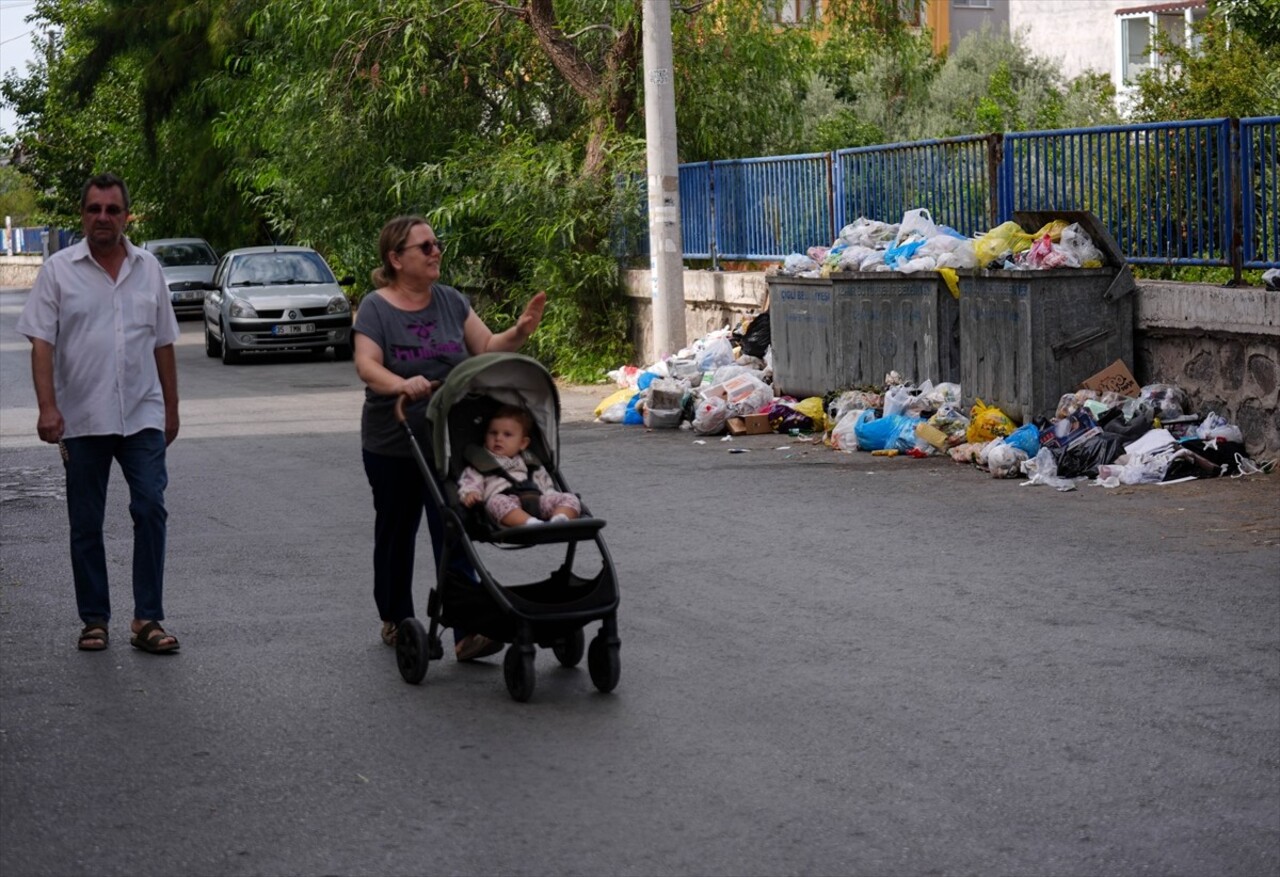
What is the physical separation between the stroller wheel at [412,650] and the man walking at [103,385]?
43.1 inches

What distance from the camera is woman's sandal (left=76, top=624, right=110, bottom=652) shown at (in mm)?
7254

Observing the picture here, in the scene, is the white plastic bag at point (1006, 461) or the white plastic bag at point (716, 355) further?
the white plastic bag at point (716, 355)

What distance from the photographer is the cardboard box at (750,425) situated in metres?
14.7

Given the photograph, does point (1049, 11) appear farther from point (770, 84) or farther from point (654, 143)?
point (654, 143)

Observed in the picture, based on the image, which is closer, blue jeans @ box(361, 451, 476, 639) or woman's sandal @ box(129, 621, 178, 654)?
blue jeans @ box(361, 451, 476, 639)

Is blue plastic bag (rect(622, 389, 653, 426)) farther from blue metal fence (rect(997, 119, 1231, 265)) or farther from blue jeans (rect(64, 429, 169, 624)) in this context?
blue jeans (rect(64, 429, 169, 624))

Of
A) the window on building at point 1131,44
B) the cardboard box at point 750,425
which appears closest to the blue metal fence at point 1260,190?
the cardboard box at point 750,425

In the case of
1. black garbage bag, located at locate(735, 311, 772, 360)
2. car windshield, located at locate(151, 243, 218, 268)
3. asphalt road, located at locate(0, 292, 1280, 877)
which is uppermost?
car windshield, located at locate(151, 243, 218, 268)

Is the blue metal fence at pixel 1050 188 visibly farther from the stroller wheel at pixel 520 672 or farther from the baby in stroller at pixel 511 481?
the stroller wheel at pixel 520 672

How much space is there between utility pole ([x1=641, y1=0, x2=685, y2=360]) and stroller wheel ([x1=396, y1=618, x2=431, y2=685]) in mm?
11292

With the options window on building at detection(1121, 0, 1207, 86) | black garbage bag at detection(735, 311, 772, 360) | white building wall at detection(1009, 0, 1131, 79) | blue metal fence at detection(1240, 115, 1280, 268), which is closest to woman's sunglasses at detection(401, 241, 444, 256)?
blue metal fence at detection(1240, 115, 1280, 268)

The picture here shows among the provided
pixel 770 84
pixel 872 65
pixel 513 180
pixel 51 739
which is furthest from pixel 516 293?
pixel 872 65

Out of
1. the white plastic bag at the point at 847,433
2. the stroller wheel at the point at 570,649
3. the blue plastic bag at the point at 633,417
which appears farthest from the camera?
the blue plastic bag at the point at 633,417

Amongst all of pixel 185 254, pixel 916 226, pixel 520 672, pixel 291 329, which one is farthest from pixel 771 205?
pixel 185 254
